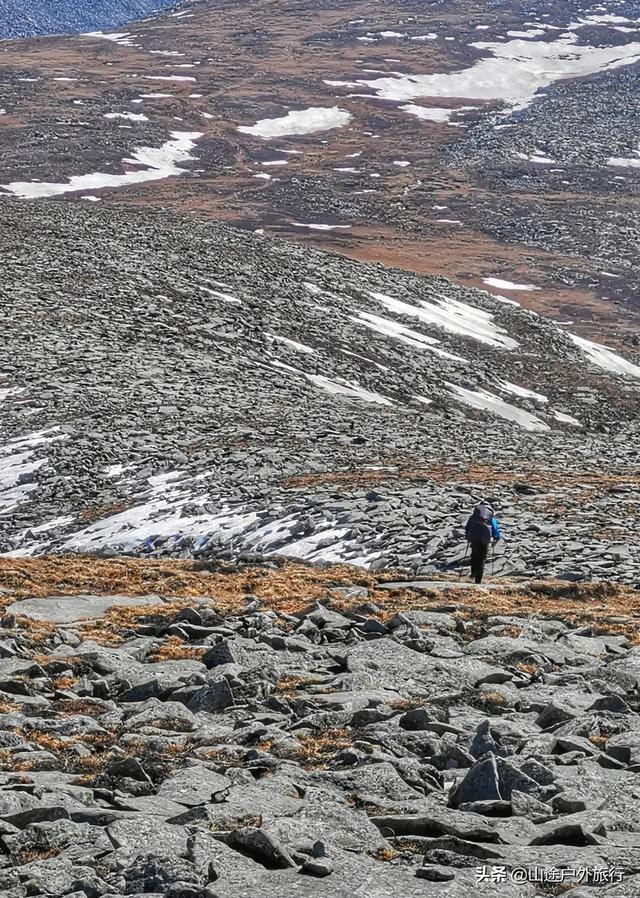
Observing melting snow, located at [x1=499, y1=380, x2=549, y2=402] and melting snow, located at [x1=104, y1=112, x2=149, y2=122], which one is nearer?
melting snow, located at [x1=499, y1=380, x2=549, y2=402]

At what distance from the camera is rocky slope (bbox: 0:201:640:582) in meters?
26.2

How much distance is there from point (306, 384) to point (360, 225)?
58.1 metres

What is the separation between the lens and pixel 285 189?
110m

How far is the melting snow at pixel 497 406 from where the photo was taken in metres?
45.9

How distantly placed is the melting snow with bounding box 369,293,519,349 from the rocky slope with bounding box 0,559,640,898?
39594 mm

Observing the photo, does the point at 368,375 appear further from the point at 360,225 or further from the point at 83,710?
the point at 360,225

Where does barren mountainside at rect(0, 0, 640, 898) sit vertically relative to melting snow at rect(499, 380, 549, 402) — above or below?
above

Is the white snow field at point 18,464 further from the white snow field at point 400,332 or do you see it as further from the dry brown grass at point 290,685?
the white snow field at point 400,332

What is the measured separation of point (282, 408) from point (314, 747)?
28555mm

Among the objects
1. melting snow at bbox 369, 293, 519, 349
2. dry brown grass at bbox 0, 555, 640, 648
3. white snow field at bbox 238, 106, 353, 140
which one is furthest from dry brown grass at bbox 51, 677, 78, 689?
white snow field at bbox 238, 106, 353, 140

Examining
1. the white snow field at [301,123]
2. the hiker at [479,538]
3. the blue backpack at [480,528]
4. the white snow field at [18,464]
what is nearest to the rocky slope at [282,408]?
the white snow field at [18,464]

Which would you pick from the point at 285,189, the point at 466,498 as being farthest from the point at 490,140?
the point at 466,498

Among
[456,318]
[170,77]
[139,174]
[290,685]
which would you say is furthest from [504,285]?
[170,77]

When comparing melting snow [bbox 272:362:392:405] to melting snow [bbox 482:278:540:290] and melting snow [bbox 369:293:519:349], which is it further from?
melting snow [bbox 482:278:540:290]
